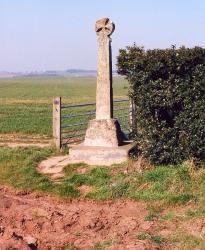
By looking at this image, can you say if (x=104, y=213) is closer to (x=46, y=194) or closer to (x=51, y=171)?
(x=46, y=194)

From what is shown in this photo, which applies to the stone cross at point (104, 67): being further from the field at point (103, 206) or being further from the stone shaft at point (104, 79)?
the field at point (103, 206)

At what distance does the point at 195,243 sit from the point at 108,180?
11.9 ft

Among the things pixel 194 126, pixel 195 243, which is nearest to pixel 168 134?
pixel 194 126

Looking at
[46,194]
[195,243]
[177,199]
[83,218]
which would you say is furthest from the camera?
[46,194]

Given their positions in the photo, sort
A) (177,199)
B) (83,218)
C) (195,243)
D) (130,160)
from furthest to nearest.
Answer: (130,160), (177,199), (83,218), (195,243)

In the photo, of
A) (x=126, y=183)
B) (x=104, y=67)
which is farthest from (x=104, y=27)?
(x=126, y=183)

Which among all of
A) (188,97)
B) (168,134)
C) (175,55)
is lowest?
(168,134)

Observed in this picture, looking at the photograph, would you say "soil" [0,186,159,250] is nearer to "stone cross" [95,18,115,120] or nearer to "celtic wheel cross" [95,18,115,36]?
"stone cross" [95,18,115,120]

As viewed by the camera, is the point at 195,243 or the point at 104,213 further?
the point at 104,213

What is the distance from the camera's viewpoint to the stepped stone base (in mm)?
11477

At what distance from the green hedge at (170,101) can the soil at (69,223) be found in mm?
1916

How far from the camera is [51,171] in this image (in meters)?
11.4

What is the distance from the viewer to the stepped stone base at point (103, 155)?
11477 mm

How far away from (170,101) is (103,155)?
224 cm
